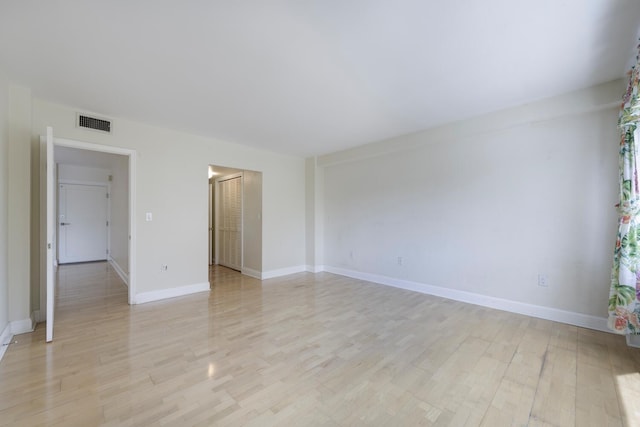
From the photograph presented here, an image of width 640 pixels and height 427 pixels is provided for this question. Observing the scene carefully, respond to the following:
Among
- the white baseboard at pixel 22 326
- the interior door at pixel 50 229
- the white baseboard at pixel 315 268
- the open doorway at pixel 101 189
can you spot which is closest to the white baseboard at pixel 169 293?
the open doorway at pixel 101 189

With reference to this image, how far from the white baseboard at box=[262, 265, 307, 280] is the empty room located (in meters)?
0.48

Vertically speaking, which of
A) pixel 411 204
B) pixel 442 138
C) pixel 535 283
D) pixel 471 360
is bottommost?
pixel 471 360

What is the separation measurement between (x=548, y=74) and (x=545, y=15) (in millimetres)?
993

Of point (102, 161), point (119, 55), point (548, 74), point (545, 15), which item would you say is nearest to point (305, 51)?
point (119, 55)

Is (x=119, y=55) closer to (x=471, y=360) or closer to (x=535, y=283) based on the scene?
(x=471, y=360)

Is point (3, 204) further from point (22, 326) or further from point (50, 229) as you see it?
point (22, 326)

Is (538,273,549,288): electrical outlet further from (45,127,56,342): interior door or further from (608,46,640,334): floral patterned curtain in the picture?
(45,127,56,342): interior door

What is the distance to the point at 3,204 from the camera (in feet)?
8.25

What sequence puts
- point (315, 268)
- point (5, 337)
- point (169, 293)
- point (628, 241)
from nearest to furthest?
1. point (628, 241)
2. point (5, 337)
3. point (169, 293)
4. point (315, 268)

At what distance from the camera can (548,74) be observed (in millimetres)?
2484

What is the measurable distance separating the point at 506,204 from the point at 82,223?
905cm

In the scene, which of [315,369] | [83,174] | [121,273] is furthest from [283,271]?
[83,174]

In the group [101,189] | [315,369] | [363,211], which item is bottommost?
[315,369]

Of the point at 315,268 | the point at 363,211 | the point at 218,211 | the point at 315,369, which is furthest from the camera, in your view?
the point at 218,211
